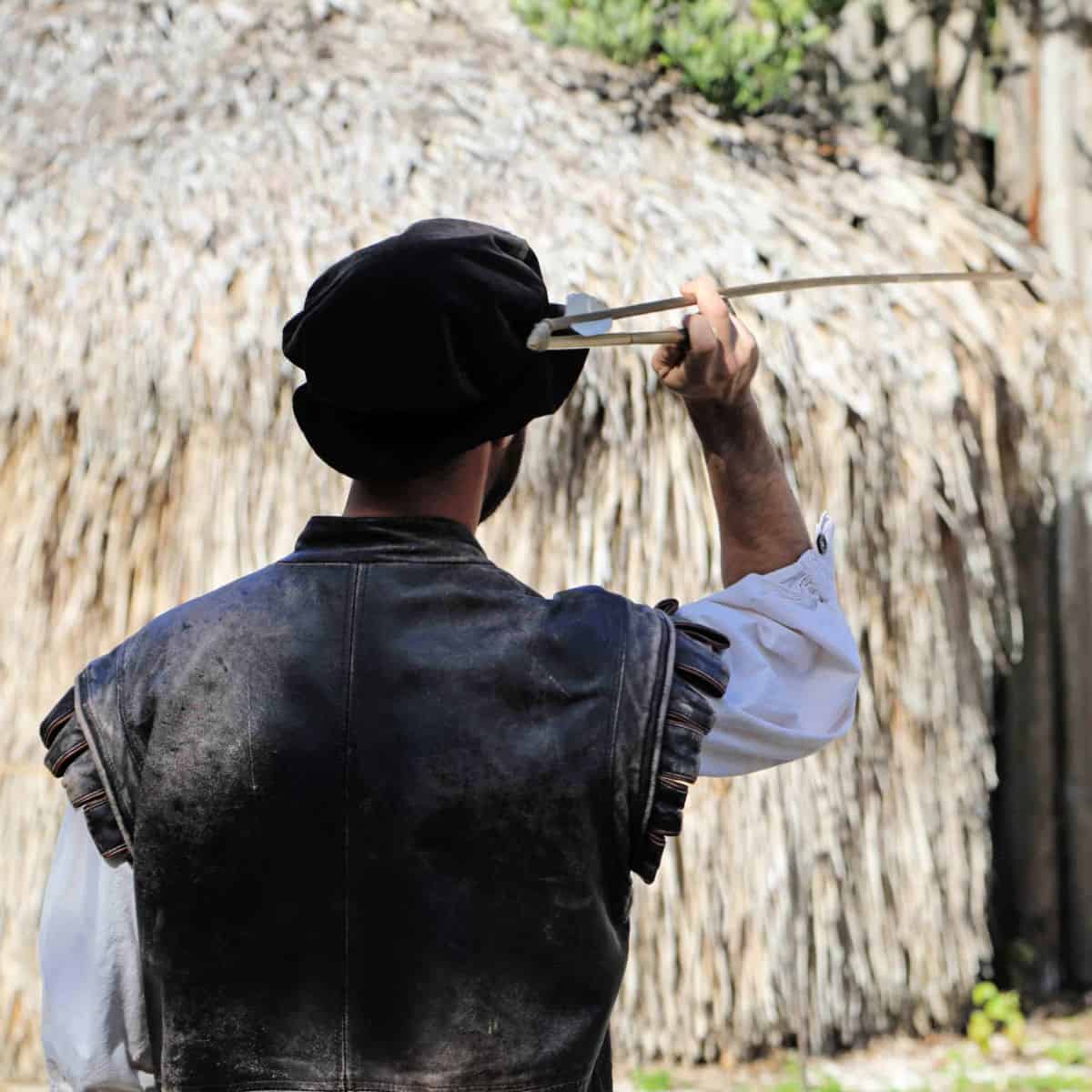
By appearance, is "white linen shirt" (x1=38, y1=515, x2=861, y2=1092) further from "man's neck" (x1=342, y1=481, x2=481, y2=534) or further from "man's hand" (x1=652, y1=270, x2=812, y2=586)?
"man's neck" (x1=342, y1=481, x2=481, y2=534)

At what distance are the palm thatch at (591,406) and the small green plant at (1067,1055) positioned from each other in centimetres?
29

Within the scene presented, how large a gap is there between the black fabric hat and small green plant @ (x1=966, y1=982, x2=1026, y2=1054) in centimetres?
347

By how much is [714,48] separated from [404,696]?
143 inches

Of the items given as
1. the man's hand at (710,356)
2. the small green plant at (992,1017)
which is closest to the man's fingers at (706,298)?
the man's hand at (710,356)

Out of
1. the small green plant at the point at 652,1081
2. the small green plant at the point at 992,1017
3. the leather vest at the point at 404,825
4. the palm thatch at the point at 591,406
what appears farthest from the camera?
the small green plant at the point at 992,1017

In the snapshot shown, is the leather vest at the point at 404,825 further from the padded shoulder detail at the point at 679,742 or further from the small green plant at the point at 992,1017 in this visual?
the small green plant at the point at 992,1017

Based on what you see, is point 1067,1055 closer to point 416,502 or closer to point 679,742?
point 679,742

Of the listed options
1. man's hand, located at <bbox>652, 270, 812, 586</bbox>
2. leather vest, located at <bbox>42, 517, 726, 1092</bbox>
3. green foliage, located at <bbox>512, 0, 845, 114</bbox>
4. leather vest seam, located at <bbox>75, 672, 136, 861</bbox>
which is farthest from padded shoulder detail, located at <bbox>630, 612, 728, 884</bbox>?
green foliage, located at <bbox>512, 0, 845, 114</bbox>

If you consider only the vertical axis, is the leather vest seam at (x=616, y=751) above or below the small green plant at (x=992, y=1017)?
above

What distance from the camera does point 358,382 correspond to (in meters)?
1.22

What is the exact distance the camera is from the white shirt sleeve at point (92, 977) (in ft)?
4.14

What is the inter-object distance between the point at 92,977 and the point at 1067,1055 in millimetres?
3482

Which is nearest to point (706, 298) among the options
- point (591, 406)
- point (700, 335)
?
point (700, 335)

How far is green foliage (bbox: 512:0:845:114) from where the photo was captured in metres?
4.37
